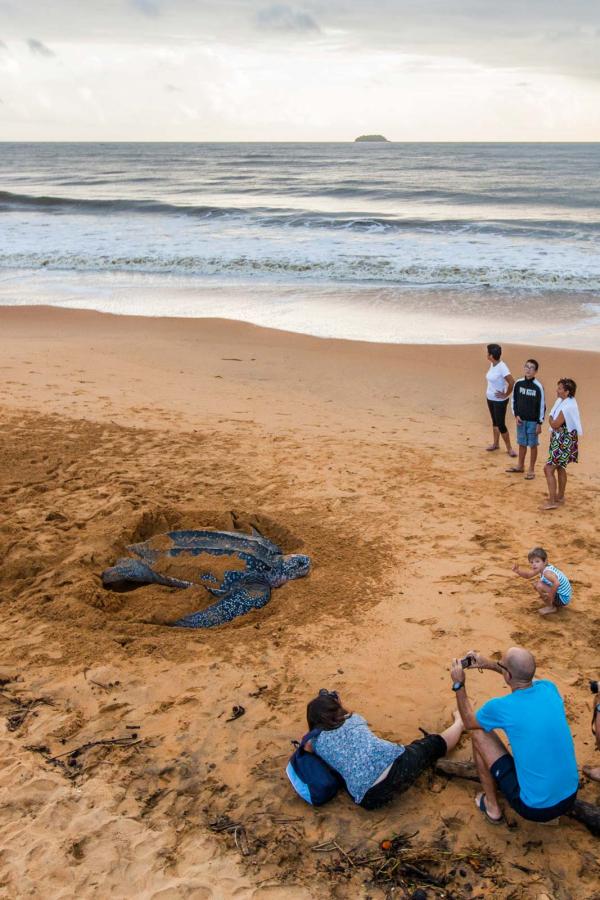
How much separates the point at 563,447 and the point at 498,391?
68.0 inches

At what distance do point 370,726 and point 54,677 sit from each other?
2138mm

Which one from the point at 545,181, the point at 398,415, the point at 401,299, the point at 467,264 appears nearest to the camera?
the point at 398,415

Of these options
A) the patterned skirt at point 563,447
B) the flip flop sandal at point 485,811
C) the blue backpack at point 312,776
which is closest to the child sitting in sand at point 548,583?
the flip flop sandal at point 485,811

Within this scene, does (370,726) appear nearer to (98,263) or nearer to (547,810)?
(547,810)

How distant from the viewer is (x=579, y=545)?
6742 mm

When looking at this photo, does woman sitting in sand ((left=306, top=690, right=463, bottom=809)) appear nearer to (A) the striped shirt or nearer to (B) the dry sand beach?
(B) the dry sand beach

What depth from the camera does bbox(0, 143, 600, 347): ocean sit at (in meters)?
16.4

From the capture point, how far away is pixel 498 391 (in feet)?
29.2

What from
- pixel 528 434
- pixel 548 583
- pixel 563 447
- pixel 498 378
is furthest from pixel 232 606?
pixel 498 378

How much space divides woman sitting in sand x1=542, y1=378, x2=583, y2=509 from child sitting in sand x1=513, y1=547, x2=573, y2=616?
205 centimetres

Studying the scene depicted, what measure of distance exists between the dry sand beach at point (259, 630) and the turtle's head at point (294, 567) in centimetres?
15

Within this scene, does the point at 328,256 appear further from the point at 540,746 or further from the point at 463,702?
the point at 540,746

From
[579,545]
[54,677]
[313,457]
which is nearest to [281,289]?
[313,457]

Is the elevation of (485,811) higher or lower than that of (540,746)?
lower
